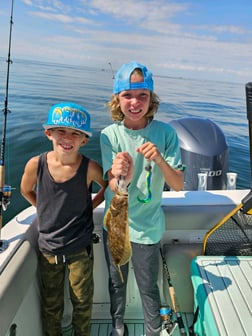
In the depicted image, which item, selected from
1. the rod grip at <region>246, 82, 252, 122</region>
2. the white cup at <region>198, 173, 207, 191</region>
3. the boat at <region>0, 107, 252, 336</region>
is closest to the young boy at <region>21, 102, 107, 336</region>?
the boat at <region>0, 107, 252, 336</region>

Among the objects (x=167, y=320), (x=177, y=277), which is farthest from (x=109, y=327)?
(x=177, y=277)

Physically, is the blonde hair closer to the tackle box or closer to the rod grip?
the rod grip

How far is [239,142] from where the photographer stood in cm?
996

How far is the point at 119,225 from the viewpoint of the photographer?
1.55 meters

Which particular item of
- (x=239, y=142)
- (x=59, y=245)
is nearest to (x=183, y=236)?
(x=59, y=245)

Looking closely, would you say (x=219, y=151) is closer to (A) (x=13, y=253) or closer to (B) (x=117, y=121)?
(B) (x=117, y=121)

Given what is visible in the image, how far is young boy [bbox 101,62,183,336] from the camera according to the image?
180 centimetres

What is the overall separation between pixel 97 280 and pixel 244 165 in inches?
245

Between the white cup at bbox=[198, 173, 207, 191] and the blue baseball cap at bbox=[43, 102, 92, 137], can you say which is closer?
the blue baseball cap at bbox=[43, 102, 92, 137]

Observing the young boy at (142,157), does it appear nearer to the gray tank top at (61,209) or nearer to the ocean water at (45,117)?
the gray tank top at (61,209)

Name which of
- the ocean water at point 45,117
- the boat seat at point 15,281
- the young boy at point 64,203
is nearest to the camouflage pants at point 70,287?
the young boy at point 64,203

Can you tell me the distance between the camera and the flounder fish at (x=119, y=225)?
4.83 ft

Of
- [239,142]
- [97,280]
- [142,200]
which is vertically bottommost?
[97,280]

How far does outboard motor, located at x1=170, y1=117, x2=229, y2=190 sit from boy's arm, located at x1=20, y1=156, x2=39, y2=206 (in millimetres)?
2013
